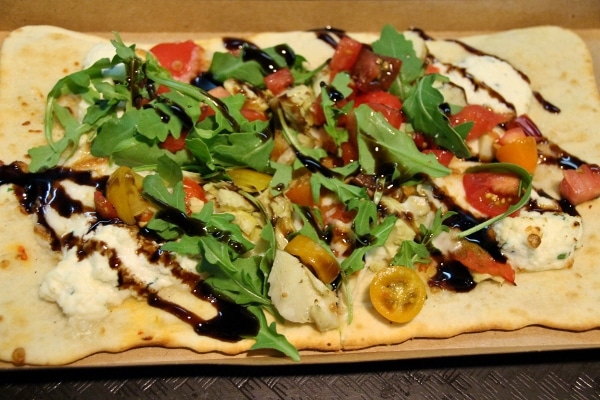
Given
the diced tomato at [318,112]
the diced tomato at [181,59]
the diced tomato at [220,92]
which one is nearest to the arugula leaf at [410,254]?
the diced tomato at [318,112]

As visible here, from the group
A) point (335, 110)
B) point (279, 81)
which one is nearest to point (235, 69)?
point (279, 81)

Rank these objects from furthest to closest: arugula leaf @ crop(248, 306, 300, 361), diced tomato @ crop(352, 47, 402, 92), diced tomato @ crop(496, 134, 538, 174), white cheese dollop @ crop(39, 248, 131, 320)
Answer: diced tomato @ crop(352, 47, 402, 92) < diced tomato @ crop(496, 134, 538, 174) < white cheese dollop @ crop(39, 248, 131, 320) < arugula leaf @ crop(248, 306, 300, 361)

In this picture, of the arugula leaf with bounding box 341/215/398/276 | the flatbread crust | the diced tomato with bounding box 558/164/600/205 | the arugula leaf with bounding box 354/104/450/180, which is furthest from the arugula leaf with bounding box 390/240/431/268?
the diced tomato with bounding box 558/164/600/205

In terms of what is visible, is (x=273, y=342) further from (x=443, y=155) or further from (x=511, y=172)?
(x=511, y=172)

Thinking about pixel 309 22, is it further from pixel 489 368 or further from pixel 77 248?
pixel 489 368

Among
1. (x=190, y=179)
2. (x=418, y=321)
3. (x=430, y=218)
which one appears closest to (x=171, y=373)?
(x=190, y=179)

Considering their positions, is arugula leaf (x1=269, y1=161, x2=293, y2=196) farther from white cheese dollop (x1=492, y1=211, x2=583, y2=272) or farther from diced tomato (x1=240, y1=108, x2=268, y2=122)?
white cheese dollop (x1=492, y1=211, x2=583, y2=272)
